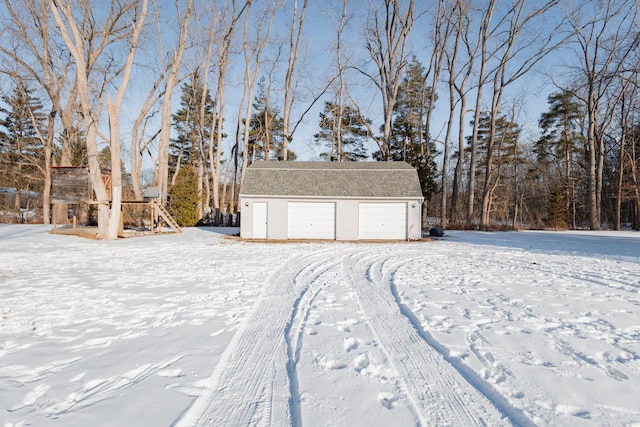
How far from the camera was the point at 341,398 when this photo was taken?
7.60 feet

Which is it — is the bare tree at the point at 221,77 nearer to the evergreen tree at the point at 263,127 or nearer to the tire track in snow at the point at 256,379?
the evergreen tree at the point at 263,127

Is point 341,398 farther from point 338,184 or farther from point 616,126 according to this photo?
point 616,126

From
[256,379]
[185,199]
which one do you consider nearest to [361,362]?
[256,379]

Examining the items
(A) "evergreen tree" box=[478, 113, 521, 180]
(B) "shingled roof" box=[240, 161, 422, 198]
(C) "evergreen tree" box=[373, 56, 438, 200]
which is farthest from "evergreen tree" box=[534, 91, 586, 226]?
(B) "shingled roof" box=[240, 161, 422, 198]

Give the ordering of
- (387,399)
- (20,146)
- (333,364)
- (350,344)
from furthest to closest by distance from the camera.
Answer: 1. (20,146)
2. (350,344)
3. (333,364)
4. (387,399)

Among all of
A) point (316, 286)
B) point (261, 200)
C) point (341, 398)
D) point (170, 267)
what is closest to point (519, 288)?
point (316, 286)

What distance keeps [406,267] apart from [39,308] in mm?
7082

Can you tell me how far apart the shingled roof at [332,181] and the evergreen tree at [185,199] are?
5.50m

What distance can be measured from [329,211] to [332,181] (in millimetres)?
1673

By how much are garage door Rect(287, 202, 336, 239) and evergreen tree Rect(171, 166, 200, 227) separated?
326 inches

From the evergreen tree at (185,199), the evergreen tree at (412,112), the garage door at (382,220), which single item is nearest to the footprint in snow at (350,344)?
the garage door at (382,220)

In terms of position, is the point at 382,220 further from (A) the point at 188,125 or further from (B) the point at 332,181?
(A) the point at 188,125

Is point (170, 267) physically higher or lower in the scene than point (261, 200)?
lower

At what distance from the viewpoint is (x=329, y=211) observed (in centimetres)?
1511
